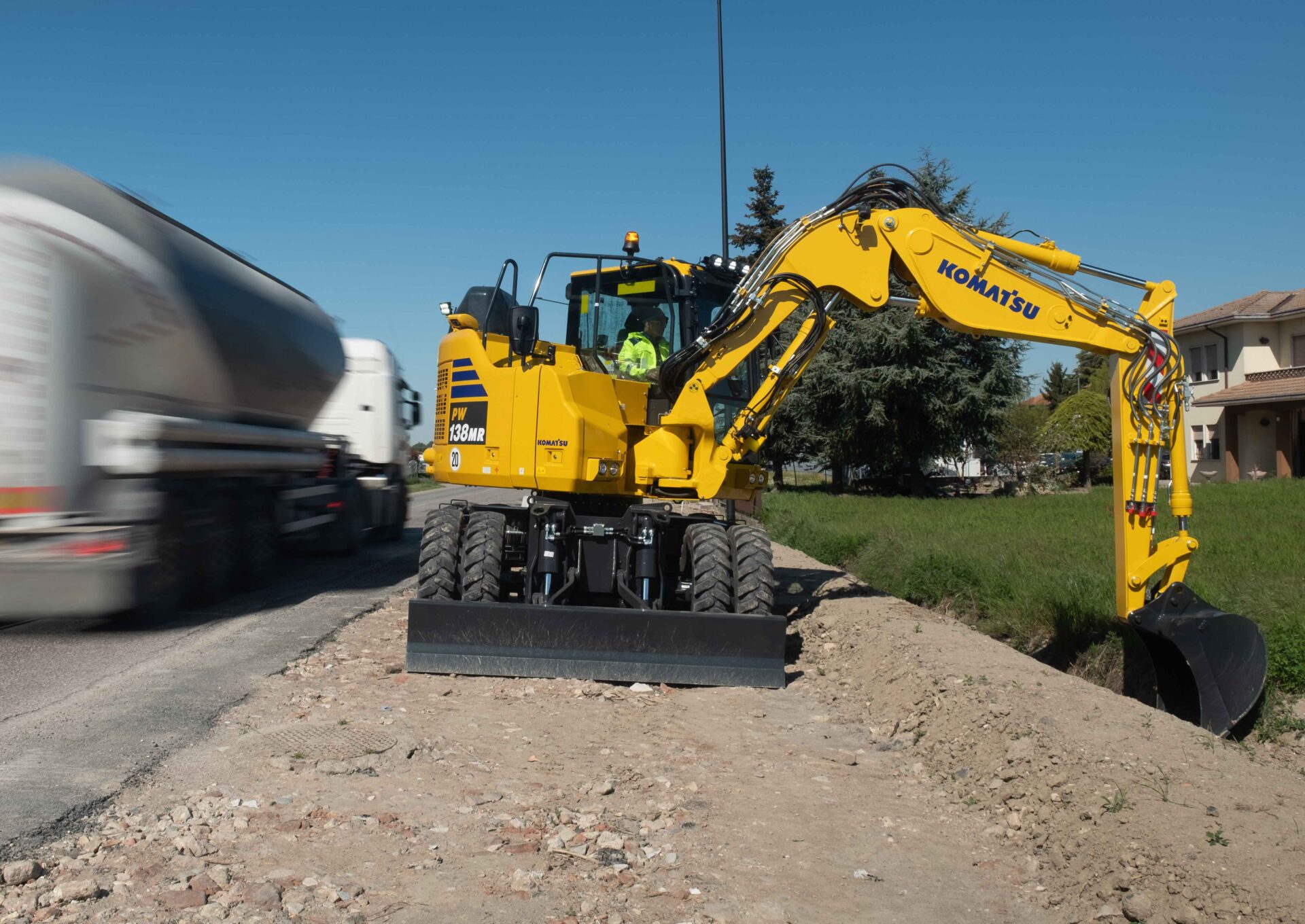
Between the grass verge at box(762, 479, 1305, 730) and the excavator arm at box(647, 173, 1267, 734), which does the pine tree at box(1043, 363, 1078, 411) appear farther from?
the excavator arm at box(647, 173, 1267, 734)

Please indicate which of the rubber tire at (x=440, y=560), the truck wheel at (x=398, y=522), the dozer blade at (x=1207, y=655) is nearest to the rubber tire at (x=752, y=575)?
the rubber tire at (x=440, y=560)

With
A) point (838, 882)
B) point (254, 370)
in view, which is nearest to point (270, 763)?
point (838, 882)

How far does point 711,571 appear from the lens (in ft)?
27.5

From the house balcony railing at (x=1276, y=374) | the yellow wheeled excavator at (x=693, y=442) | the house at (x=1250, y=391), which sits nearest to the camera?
the yellow wheeled excavator at (x=693, y=442)

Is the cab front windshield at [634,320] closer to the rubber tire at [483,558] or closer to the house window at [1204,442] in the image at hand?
the rubber tire at [483,558]

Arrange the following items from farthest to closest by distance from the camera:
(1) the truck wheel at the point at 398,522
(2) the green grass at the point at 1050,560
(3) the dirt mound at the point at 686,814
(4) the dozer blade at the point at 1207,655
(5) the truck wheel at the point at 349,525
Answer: (1) the truck wheel at the point at 398,522 → (5) the truck wheel at the point at 349,525 → (2) the green grass at the point at 1050,560 → (4) the dozer blade at the point at 1207,655 → (3) the dirt mound at the point at 686,814

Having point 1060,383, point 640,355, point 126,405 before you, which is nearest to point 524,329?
point 640,355

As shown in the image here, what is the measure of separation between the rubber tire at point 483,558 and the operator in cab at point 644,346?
1.72 metres

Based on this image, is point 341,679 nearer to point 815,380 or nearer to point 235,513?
point 235,513

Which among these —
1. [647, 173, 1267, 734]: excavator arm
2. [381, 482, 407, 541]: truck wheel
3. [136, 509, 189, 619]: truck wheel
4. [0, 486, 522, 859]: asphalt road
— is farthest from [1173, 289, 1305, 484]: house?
[136, 509, 189, 619]: truck wheel

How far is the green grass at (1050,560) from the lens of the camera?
9055mm

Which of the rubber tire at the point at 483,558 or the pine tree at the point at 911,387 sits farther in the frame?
the pine tree at the point at 911,387

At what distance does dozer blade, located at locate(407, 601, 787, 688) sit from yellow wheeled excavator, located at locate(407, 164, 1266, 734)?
0.6 inches

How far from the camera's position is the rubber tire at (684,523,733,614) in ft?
27.3
